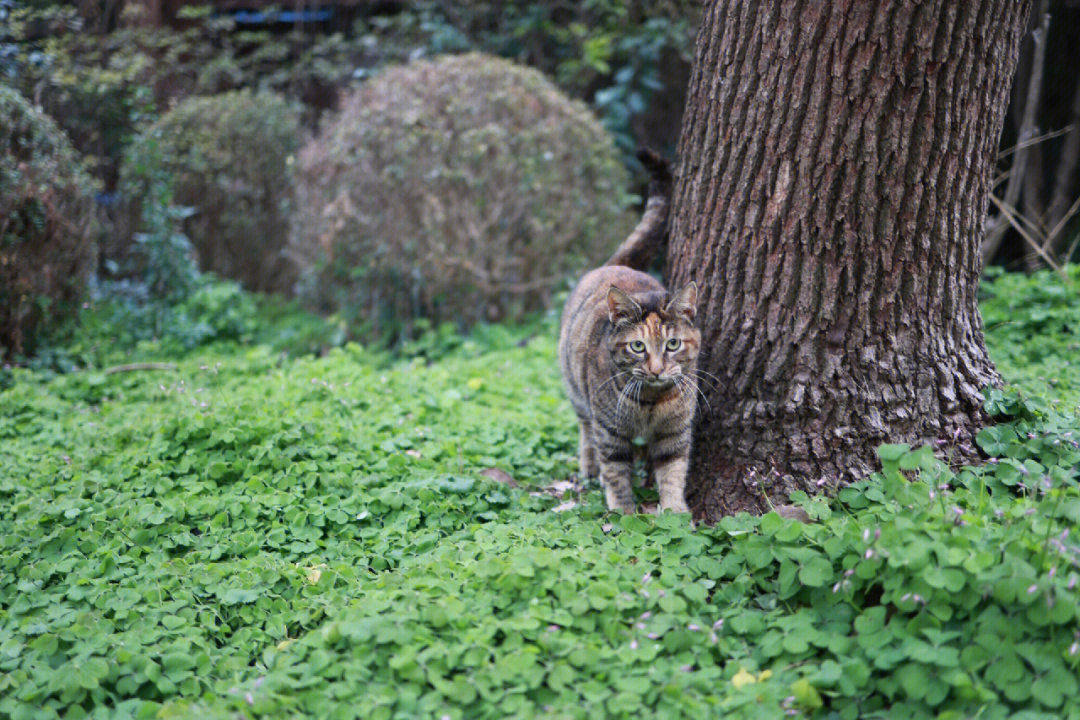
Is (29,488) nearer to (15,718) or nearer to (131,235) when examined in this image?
(15,718)

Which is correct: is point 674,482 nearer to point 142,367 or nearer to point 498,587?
point 498,587

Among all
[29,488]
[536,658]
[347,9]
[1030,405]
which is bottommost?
[29,488]

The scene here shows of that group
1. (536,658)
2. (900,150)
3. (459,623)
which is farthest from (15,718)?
(900,150)

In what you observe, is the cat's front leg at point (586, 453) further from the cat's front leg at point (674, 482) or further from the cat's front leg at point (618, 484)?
the cat's front leg at point (674, 482)

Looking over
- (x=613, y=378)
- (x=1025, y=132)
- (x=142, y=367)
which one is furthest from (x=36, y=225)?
(x=1025, y=132)

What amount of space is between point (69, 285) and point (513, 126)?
381 centimetres

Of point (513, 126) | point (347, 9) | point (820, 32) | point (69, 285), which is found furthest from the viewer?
point (347, 9)

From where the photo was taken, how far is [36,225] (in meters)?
6.16

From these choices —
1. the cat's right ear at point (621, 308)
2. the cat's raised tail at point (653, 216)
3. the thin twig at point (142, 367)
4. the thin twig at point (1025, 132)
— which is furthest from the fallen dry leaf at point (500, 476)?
the thin twig at point (1025, 132)

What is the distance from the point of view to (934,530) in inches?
93.8

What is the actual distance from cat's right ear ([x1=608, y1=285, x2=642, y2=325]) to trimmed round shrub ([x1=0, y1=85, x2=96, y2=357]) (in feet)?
15.8

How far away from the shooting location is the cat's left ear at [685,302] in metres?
3.37

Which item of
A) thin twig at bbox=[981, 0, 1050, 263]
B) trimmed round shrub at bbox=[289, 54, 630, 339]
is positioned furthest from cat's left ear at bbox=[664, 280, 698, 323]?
thin twig at bbox=[981, 0, 1050, 263]

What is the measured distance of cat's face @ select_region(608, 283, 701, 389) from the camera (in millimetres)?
3414
